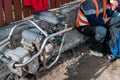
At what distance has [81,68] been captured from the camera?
13.4 feet

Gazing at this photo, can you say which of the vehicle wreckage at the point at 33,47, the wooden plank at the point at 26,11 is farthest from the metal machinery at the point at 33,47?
the wooden plank at the point at 26,11

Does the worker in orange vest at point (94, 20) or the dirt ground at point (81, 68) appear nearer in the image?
the dirt ground at point (81, 68)

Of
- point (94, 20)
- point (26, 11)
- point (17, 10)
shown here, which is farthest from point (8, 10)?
point (94, 20)

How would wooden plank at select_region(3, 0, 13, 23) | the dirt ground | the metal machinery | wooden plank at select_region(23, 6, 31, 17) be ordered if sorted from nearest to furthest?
the metal machinery → the dirt ground → wooden plank at select_region(3, 0, 13, 23) → wooden plank at select_region(23, 6, 31, 17)

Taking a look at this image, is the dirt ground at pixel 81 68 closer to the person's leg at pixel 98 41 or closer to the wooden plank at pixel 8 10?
the person's leg at pixel 98 41

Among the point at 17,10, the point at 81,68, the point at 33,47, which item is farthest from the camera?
the point at 17,10

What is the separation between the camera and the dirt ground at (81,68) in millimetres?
3877

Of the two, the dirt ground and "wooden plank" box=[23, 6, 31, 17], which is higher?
"wooden plank" box=[23, 6, 31, 17]

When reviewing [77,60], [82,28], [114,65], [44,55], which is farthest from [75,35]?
[44,55]

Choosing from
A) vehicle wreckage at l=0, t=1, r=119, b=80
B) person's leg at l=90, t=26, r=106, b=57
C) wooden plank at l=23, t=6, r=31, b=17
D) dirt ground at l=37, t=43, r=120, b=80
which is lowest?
dirt ground at l=37, t=43, r=120, b=80

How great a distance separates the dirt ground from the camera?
388 centimetres

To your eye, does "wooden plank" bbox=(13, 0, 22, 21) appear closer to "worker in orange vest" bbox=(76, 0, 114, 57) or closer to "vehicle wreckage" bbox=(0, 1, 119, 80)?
"worker in orange vest" bbox=(76, 0, 114, 57)

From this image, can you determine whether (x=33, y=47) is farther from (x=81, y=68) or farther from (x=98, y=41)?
(x=98, y=41)

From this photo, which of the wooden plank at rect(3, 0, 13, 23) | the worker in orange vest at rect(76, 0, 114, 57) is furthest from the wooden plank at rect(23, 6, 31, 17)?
the worker in orange vest at rect(76, 0, 114, 57)
